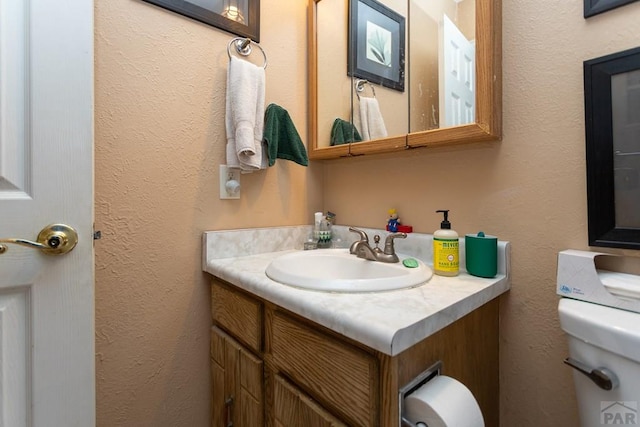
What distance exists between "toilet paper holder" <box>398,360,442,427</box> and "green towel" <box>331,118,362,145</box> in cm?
81

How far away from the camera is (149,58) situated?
905mm

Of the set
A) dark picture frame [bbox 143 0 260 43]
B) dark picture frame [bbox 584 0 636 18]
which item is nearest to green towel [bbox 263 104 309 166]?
dark picture frame [bbox 143 0 260 43]

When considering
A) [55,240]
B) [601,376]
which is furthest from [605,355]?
[55,240]

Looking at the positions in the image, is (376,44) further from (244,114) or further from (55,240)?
(55,240)

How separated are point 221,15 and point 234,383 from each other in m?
1.21

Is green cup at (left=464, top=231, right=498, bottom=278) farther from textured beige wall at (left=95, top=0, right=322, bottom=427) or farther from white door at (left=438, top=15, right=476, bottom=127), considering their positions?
textured beige wall at (left=95, top=0, right=322, bottom=427)

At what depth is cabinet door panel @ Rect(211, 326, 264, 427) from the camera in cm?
78

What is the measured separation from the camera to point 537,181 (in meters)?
0.76

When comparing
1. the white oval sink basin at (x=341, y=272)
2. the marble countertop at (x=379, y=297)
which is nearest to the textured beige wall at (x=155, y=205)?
the marble countertop at (x=379, y=297)

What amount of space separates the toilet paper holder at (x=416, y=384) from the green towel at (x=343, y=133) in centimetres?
81

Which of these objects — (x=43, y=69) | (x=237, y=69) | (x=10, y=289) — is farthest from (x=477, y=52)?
(x=10, y=289)

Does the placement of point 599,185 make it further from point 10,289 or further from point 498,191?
point 10,289

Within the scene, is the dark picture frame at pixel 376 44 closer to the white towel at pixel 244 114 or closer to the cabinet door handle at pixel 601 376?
the white towel at pixel 244 114

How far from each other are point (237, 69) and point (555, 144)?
0.96 metres
